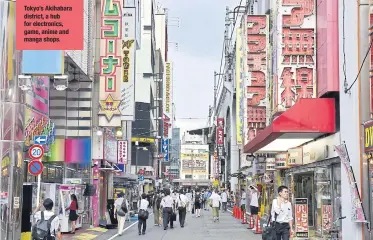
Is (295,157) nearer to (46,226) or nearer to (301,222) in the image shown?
(301,222)

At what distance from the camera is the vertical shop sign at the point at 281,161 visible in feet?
80.2

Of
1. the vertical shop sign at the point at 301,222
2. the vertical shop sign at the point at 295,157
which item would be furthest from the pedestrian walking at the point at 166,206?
the vertical shop sign at the point at 301,222

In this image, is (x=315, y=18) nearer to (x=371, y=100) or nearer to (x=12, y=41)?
(x=371, y=100)

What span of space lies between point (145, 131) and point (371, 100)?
207ft

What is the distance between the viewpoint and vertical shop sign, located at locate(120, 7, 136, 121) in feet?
105

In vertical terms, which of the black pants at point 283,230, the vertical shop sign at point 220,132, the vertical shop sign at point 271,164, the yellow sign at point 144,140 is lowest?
the black pants at point 283,230

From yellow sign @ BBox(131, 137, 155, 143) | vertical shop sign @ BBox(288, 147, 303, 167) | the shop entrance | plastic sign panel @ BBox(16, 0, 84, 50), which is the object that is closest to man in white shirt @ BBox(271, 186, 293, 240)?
plastic sign panel @ BBox(16, 0, 84, 50)

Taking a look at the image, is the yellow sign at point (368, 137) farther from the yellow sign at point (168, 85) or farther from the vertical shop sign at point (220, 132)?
the yellow sign at point (168, 85)

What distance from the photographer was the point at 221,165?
109875 millimetres

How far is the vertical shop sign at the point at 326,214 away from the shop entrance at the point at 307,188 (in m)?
2.23

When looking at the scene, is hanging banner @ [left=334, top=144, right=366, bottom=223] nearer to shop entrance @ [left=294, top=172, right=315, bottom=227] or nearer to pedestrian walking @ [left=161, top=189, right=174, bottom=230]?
shop entrance @ [left=294, top=172, right=315, bottom=227]

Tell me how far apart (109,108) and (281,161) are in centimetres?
1008

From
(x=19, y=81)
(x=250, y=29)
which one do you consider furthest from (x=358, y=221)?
(x=250, y=29)

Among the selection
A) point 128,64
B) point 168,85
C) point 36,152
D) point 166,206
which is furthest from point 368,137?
point 168,85
